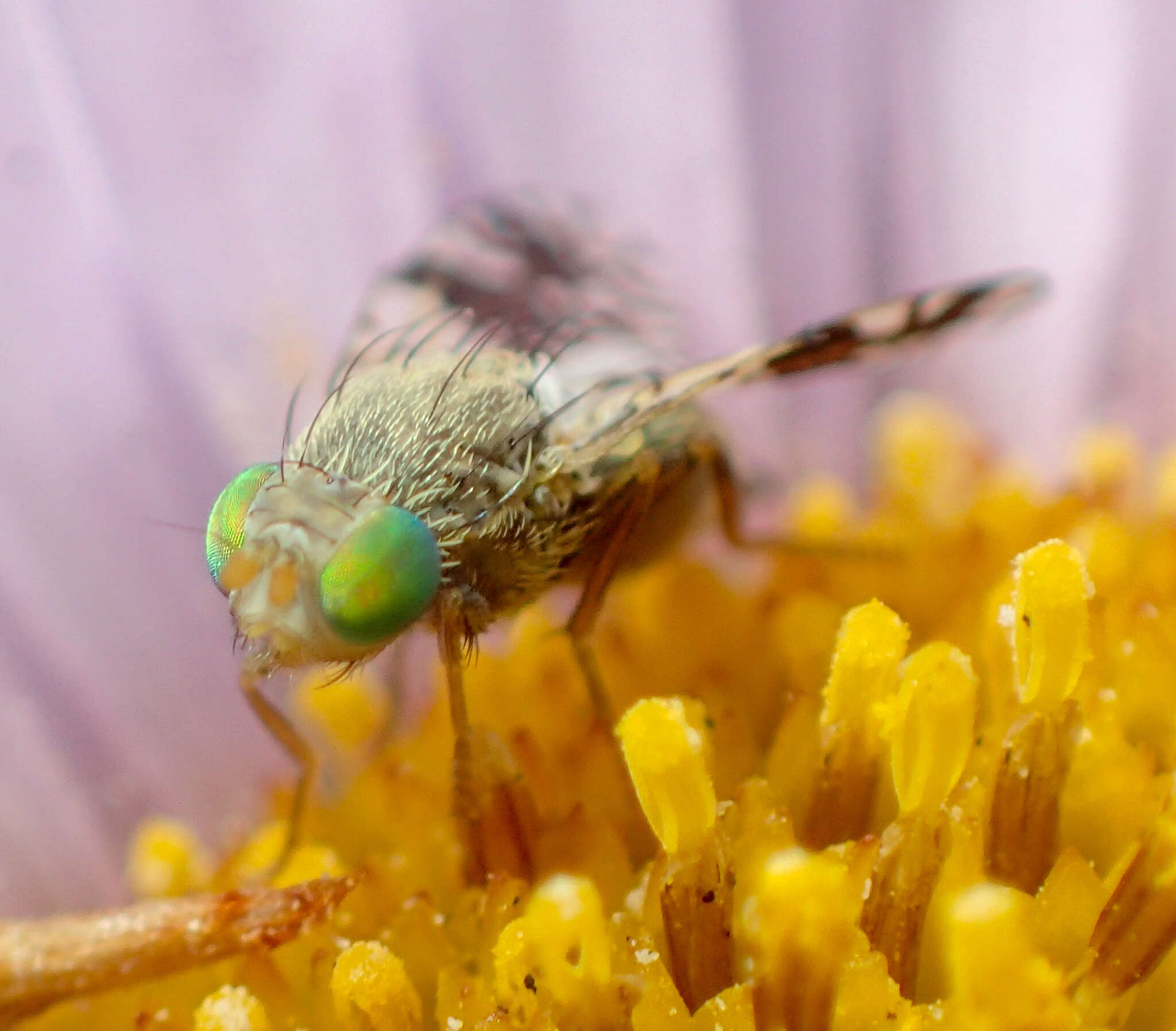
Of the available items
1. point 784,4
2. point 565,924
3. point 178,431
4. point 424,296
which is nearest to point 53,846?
point 178,431

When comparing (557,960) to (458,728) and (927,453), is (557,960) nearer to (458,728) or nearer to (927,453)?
(458,728)

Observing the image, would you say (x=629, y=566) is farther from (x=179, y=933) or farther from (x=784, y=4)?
(x=784, y=4)

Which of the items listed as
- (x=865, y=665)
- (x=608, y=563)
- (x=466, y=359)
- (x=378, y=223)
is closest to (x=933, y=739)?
(x=865, y=665)

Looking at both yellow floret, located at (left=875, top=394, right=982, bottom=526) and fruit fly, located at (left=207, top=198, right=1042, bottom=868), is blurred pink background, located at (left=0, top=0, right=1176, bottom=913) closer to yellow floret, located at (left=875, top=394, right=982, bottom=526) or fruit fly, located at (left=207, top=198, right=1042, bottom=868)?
yellow floret, located at (left=875, top=394, right=982, bottom=526)

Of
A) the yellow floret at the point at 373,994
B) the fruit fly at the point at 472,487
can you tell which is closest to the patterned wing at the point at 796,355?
the fruit fly at the point at 472,487

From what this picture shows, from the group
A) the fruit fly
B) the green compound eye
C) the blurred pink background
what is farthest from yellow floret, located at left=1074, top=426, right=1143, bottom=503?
the green compound eye

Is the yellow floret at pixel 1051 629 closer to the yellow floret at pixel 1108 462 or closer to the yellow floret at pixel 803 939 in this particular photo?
the yellow floret at pixel 803 939
